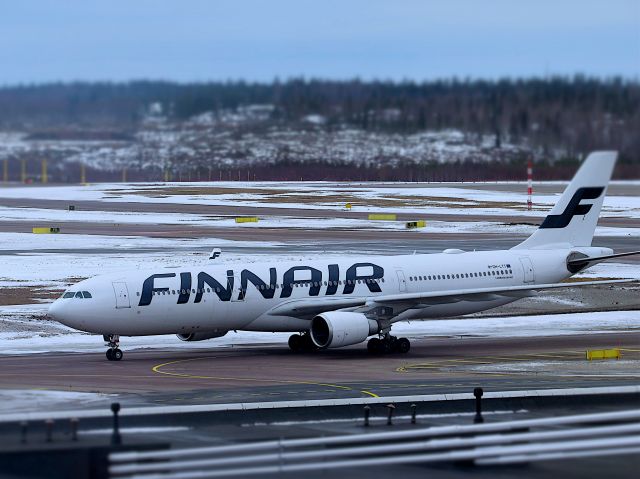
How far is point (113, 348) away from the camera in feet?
151

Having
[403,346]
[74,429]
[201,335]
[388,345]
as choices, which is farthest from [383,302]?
[74,429]

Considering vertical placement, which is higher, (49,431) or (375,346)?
(49,431)

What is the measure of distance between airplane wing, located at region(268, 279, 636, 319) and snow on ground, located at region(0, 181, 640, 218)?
19.3 metres

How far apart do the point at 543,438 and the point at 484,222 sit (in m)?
77.6

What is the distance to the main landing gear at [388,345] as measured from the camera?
1895 inches

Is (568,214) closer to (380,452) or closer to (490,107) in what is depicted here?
(490,107)

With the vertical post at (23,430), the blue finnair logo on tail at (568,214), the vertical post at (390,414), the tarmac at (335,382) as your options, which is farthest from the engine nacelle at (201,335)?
the vertical post at (23,430)

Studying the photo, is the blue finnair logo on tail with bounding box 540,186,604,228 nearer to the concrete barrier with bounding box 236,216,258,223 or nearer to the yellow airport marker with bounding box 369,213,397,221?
the concrete barrier with bounding box 236,216,258,223

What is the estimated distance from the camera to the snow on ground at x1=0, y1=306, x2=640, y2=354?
5075 centimetres

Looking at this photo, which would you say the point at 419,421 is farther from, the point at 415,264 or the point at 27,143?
the point at 27,143

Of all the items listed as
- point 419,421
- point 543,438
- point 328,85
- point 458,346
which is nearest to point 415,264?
point 458,346

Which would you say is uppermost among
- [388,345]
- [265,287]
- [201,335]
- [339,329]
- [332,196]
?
[332,196]

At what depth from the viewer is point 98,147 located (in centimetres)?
11956

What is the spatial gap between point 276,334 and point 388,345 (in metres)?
7.79
